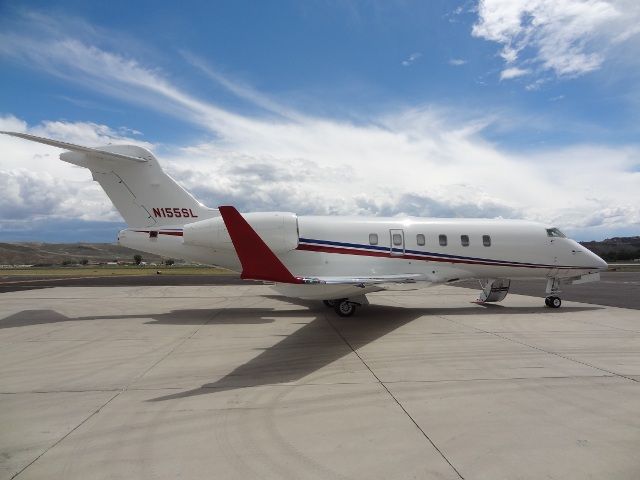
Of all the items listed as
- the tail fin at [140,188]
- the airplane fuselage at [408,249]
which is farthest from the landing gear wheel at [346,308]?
the tail fin at [140,188]

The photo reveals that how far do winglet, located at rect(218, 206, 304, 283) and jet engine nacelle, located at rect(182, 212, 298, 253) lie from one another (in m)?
4.36

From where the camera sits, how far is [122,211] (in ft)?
42.2

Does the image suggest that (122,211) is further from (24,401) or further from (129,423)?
(129,423)

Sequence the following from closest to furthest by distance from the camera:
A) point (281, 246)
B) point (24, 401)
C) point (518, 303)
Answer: point (24, 401) → point (281, 246) → point (518, 303)

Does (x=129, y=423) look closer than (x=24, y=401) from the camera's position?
Yes

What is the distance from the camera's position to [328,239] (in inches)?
511

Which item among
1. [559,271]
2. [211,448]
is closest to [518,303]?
[559,271]

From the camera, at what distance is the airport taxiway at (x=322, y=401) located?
374 centimetres

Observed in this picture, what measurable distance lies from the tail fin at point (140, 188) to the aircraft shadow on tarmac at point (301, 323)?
3060 mm

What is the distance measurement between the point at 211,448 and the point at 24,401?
3077 mm

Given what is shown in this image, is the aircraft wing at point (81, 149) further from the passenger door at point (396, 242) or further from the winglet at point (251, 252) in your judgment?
the passenger door at point (396, 242)

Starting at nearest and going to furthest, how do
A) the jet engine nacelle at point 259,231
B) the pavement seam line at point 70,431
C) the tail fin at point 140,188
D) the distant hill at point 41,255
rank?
the pavement seam line at point 70,431
the jet engine nacelle at point 259,231
the tail fin at point 140,188
the distant hill at point 41,255

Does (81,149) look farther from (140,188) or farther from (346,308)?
(346,308)

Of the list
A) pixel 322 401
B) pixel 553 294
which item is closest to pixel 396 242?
pixel 553 294
